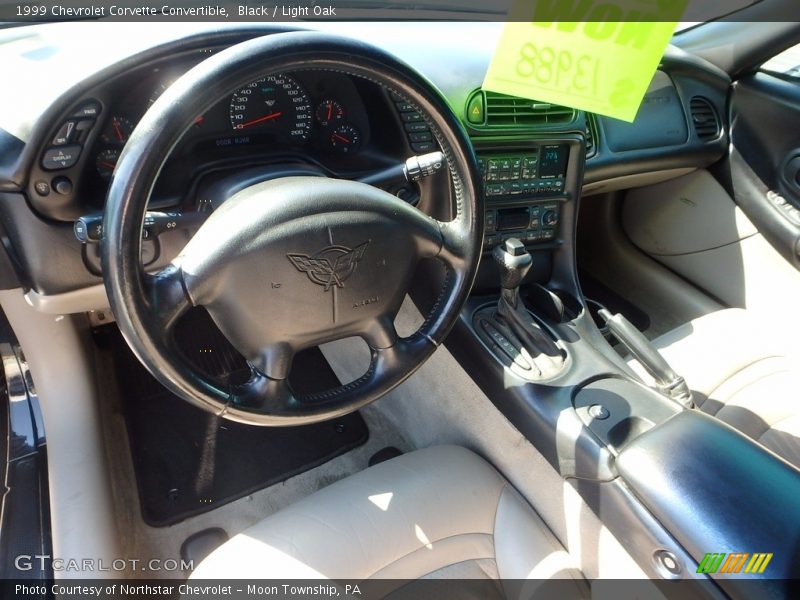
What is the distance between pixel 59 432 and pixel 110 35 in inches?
35.5

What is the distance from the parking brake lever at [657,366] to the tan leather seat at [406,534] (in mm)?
377

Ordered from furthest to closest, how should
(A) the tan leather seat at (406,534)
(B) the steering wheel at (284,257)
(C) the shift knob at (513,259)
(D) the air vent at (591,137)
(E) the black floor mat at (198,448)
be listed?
(D) the air vent at (591,137), (E) the black floor mat at (198,448), (C) the shift knob at (513,259), (A) the tan leather seat at (406,534), (B) the steering wheel at (284,257)

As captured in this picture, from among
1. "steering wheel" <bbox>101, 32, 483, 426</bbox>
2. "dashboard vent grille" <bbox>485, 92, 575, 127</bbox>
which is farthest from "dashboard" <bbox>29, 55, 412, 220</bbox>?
"dashboard vent grille" <bbox>485, 92, 575, 127</bbox>

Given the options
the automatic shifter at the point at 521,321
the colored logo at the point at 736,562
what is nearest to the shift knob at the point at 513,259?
the automatic shifter at the point at 521,321

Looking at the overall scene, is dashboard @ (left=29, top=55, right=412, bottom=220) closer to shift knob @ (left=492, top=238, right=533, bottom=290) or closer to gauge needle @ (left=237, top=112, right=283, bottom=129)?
gauge needle @ (left=237, top=112, right=283, bottom=129)

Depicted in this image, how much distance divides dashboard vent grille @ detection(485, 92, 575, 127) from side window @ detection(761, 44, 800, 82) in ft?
3.36

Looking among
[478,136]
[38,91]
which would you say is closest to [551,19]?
[478,136]

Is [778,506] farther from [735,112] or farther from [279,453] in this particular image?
[735,112]

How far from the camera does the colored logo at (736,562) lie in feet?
2.44

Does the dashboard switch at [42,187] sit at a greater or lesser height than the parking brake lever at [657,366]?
greater

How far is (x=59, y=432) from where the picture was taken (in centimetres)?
139

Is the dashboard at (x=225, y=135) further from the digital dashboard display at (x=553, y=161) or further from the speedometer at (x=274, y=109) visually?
the digital dashboard display at (x=553, y=161)

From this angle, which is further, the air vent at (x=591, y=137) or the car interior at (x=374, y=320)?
the air vent at (x=591, y=137)

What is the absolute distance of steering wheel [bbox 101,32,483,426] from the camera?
2.27 ft
